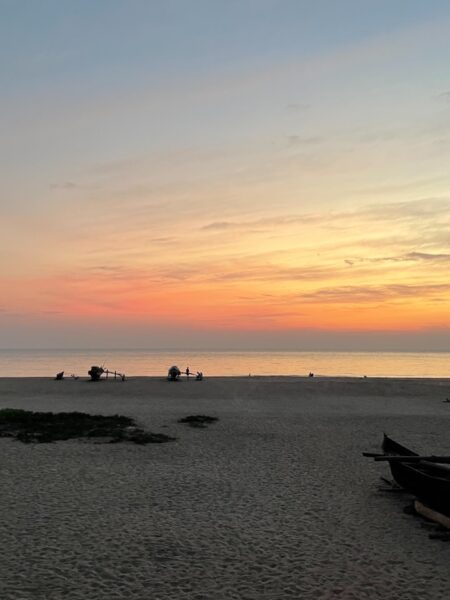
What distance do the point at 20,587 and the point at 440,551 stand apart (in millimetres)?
6369

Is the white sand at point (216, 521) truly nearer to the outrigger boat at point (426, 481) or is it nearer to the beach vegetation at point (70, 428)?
the outrigger boat at point (426, 481)

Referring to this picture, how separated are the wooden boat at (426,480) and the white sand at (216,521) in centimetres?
49

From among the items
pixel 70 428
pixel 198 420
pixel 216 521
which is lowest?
pixel 216 521

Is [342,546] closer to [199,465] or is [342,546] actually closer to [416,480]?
[416,480]

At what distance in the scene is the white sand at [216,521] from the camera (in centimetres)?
774

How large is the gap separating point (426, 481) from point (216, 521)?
160 inches

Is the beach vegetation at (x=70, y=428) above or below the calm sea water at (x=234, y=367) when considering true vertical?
below

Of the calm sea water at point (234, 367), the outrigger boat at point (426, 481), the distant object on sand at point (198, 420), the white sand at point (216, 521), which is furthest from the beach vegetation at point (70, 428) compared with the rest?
the calm sea water at point (234, 367)

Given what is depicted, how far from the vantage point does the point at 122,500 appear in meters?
12.1

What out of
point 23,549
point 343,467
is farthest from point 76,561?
point 343,467

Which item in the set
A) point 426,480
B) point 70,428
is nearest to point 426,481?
point 426,480

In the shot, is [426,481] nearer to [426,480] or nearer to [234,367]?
[426,480]

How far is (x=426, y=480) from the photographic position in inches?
421

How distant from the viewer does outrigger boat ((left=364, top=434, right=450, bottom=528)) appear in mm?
10180
